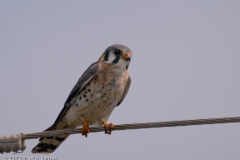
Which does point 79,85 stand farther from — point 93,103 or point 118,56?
point 118,56

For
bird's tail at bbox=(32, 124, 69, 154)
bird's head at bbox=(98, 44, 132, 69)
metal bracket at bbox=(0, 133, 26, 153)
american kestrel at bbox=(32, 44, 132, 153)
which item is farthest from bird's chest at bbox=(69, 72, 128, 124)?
metal bracket at bbox=(0, 133, 26, 153)

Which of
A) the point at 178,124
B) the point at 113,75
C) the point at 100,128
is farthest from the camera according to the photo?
the point at 113,75

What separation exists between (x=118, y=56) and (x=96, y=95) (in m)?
0.93

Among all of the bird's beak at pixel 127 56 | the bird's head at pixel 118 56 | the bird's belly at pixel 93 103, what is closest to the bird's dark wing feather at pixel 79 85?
the bird's belly at pixel 93 103

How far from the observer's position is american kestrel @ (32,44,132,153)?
28.6 ft

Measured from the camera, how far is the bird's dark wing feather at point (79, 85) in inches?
351

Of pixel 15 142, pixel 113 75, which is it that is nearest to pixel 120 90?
pixel 113 75

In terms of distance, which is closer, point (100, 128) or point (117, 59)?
point (100, 128)

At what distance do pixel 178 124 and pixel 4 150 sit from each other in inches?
89.0

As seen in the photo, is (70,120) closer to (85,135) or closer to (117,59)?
(85,135)

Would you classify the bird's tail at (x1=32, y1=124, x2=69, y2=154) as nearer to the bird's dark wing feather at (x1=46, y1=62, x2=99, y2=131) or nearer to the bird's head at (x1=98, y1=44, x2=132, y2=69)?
the bird's dark wing feather at (x1=46, y1=62, x2=99, y2=131)

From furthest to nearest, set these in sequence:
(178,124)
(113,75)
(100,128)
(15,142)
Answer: (113,75) → (100,128) → (15,142) → (178,124)

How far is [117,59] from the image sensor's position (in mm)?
9172

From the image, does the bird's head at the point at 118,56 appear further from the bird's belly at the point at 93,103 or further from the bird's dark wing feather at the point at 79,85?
the bird's belly at the point at 93,103
